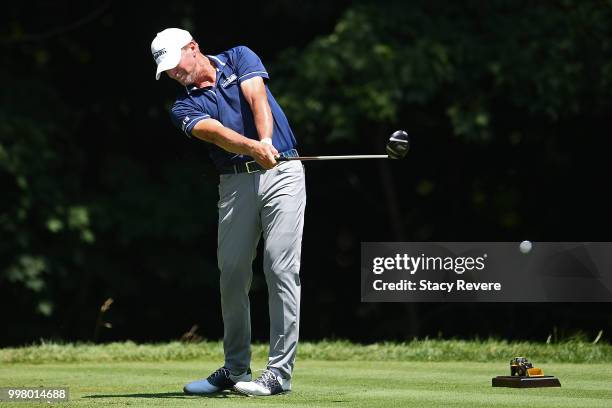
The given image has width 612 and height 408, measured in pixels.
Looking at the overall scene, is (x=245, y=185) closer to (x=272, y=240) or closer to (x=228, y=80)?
(x=272, y=240)

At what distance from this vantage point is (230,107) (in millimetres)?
6703

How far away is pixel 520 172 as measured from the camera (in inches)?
694

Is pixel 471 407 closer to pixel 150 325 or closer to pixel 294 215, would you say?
pixel 294 215

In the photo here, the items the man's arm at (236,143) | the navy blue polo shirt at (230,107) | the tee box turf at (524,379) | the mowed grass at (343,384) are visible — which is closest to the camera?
the mowed grass at (343,384)

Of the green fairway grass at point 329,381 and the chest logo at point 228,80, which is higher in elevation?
the chest logo at point 228,80

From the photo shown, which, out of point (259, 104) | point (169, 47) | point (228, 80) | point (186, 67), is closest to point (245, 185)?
point (259, 104)

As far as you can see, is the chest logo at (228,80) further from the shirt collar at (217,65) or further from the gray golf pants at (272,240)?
the gray golf pants at (272,240)

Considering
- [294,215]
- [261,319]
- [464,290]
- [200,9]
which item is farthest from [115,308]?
[294,215]

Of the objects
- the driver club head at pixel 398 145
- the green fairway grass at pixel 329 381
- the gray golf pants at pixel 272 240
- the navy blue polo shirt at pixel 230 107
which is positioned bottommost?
the green fairway grass at pixel 329 381

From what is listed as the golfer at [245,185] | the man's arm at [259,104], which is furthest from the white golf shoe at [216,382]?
the man's arm at [259,104]

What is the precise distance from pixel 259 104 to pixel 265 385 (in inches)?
54.5

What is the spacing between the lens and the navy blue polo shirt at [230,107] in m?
6.67

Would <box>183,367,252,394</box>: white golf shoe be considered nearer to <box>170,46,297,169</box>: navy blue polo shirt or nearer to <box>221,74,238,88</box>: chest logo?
<box>170,46,297,169</box>: navy blue polo shirt

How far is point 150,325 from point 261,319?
153 centimetres
